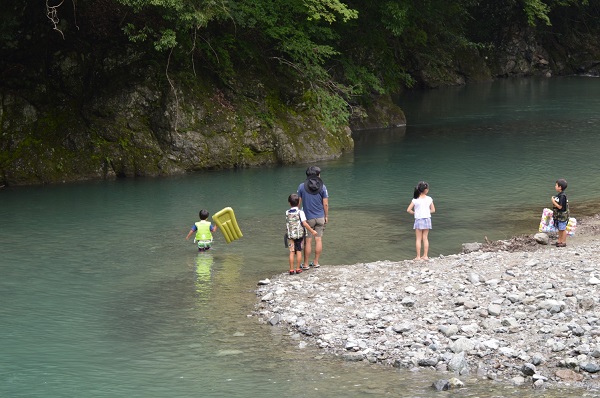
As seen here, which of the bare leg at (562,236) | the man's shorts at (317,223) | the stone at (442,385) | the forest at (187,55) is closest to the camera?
the stone at (442,385)

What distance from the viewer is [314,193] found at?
671 inches

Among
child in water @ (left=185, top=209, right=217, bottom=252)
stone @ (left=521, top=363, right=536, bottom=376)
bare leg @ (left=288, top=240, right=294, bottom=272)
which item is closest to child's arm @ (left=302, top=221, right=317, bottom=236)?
bare leg @ (left=288, top=240, right=294, bottom=272)

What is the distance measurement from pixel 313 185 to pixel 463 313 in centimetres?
436

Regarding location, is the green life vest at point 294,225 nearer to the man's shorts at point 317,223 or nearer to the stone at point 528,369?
the man's shorts at point 317,223

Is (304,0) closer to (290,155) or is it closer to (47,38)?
(290,155)

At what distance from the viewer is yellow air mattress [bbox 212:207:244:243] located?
1965 centimetres

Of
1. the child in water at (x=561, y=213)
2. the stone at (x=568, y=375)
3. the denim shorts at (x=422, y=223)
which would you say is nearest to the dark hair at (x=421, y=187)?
the denim shorts at (x=422, y=223)

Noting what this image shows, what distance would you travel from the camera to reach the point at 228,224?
1991cm

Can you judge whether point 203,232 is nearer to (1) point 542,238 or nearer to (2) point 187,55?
(1) point 542,238

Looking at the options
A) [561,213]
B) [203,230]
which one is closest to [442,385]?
[561,213]

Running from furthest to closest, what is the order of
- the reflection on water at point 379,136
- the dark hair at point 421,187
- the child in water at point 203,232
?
the reflection on water at point 379,136
the child in water at point 203,232
the dark hair at point 421,187

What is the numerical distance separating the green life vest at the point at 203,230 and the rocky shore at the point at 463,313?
2.87m

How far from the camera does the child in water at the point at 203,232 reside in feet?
63.0

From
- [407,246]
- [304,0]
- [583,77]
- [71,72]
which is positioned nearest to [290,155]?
[304,0]
